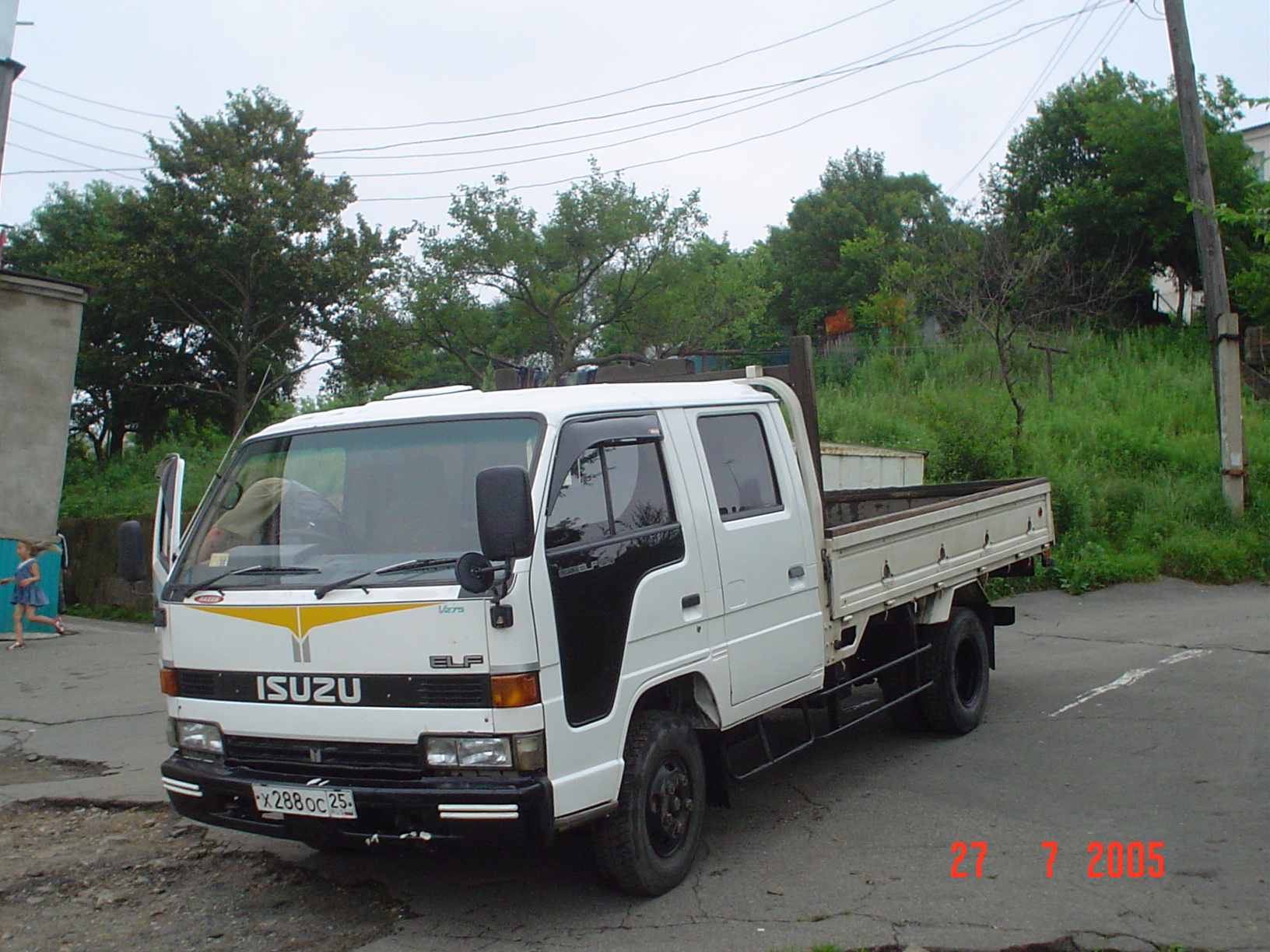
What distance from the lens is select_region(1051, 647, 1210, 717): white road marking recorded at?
8156 millimetres

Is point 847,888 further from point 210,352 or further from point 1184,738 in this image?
point 210,352

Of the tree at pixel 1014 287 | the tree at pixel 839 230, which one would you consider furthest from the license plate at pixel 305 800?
the tree at pixel 839 230

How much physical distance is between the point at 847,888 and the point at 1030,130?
31.0 meters

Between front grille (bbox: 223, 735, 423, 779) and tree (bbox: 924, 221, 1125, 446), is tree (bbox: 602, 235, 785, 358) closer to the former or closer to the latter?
tree (bbox: 924, 221, 1125, 446)

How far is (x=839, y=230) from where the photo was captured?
46625 millimetres

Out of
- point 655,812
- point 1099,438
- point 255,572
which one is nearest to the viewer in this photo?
point 255,572

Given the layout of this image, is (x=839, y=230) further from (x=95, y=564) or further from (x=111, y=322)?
(x=95, y=564)

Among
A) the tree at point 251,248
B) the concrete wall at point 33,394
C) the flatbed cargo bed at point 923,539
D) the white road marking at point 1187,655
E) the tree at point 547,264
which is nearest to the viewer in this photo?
the flatbed cargo bed at point 923,539

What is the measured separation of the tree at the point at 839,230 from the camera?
146 feet

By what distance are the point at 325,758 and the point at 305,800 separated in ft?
0.55

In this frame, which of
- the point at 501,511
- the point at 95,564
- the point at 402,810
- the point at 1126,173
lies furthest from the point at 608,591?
the point at 1126,173

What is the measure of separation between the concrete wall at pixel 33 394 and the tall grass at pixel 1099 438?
12140 mm

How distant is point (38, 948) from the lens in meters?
4.35

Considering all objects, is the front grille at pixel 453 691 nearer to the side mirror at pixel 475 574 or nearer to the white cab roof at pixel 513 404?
the side mirror at pixel 475 574
